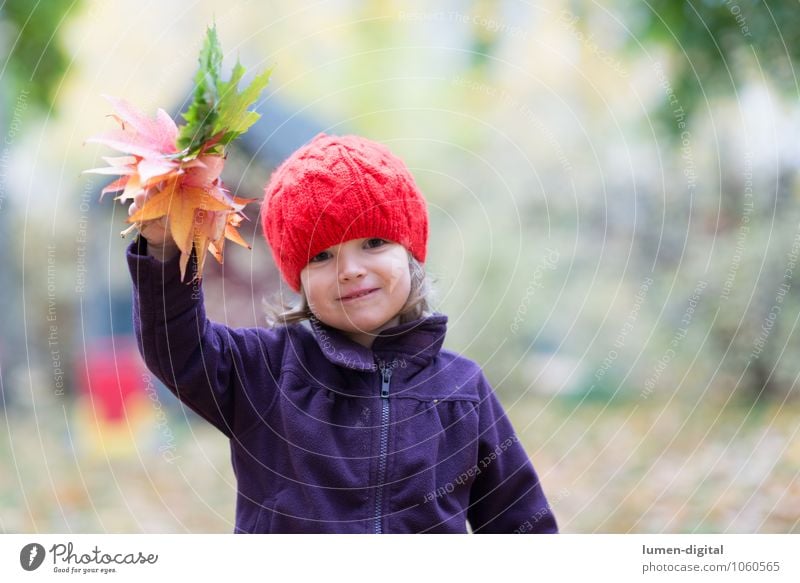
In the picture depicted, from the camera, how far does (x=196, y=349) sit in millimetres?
1068

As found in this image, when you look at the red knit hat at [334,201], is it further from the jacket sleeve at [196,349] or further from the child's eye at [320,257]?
→ the jacket sleeve at [196,349]

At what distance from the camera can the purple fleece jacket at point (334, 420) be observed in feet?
3.60

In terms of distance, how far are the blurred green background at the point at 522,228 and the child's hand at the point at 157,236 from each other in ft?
3.98

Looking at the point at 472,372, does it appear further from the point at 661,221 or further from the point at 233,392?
the point at 661,221

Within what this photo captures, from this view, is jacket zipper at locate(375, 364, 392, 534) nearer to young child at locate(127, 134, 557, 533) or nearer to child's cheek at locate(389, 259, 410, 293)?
young child at locate(127, 134, 557, 533)

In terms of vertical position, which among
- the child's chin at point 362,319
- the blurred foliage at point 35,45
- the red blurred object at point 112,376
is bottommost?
the red blurred object at point 112,376

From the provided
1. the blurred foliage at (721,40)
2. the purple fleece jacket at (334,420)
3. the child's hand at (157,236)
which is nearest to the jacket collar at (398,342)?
the purple fleece jacket at (334,420)

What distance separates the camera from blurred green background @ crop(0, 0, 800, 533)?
2355mm

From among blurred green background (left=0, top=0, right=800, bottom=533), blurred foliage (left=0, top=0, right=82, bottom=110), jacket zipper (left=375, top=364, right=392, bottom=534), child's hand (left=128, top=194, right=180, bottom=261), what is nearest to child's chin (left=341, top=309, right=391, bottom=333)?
jacket zipper (left=375, top=364, right=392, bottom=534)

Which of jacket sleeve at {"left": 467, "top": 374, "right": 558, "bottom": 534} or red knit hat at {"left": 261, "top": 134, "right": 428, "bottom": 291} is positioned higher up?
red knit hat at {"left": 261, "top": 134, "right": 428, "bottom": 291}

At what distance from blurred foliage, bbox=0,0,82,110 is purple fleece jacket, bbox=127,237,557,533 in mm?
1667

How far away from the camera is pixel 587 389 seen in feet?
11.0
